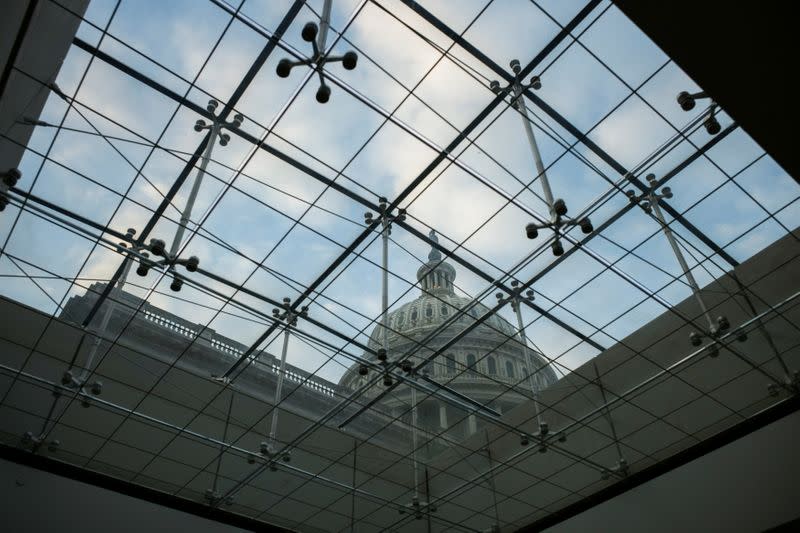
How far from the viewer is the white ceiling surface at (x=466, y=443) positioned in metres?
20.4

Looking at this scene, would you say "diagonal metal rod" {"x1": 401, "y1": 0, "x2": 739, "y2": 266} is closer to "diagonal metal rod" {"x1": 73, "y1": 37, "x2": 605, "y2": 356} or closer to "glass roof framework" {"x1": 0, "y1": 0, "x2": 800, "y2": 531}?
"glass roof framework" {"x1": 0, "y1": 0, "x2": 800, "y2": 531}

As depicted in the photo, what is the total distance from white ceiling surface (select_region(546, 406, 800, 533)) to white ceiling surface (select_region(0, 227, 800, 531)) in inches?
37.2

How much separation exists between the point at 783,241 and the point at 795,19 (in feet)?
44.9

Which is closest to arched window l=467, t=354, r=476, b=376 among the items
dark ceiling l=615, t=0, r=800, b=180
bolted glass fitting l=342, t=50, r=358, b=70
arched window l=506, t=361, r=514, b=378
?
arched window l=506, t=361, r=514, b=378

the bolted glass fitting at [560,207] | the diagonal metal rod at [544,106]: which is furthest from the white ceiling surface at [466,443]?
the bolted glass fitting at [560,207]

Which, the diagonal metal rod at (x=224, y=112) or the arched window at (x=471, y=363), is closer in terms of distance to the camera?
the diagonal metal rod at (x=224, y=112)

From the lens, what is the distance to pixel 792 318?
20.3 m

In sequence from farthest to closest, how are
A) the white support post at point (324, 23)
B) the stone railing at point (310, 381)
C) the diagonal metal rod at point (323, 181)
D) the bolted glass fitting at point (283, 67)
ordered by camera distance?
the stone railing at point (310, 381)
the diagonal metal rod at point (323, 181)
the white support post at point (324, 23)
the bolted glass fitting at point (283, 67)

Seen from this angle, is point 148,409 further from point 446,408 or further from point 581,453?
point 581,453

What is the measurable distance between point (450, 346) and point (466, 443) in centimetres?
570

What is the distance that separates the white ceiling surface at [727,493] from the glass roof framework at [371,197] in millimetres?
1108

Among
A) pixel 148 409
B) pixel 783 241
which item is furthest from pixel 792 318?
pixel 148 409

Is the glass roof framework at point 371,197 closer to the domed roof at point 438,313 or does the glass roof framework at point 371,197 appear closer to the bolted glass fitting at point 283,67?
the domed roof at point 438,313

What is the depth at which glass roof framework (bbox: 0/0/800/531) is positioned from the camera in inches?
604
